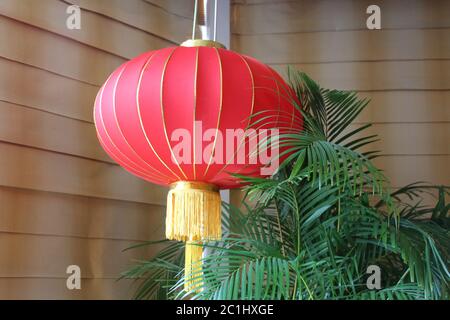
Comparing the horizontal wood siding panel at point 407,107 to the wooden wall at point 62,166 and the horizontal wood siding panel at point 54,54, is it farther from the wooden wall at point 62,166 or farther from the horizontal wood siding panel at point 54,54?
the horizontal wood siding panel at point 54,54

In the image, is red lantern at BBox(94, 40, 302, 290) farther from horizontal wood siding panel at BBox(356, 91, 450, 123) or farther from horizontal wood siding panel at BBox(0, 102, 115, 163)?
horizontal wood siding panel at BBox(356, 91, 450, 123)

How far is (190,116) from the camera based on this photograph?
175cm

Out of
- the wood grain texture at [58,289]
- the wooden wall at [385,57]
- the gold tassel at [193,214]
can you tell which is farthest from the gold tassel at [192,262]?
the wooden wall at [385,57]

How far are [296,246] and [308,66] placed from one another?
3.52 feet

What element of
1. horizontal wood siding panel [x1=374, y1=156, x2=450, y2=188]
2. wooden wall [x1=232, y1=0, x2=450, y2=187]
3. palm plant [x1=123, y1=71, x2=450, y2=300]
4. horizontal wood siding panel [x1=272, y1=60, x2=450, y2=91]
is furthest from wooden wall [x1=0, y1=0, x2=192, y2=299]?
horizontal wood siding panel [x1=374, y1=156, x2=450, y2=188]

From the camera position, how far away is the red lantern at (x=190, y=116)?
5.75 feet

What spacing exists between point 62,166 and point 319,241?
0.94 meters

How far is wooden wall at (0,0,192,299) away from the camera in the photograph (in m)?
2.18

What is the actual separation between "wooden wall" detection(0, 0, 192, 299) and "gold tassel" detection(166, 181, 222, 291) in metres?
0.55

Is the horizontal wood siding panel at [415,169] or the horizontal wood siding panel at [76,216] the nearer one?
the horizontal wood siding panel at [76,216]

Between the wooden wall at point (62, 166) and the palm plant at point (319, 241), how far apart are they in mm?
201

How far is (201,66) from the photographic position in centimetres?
179

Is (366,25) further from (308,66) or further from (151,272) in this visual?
(151,272)

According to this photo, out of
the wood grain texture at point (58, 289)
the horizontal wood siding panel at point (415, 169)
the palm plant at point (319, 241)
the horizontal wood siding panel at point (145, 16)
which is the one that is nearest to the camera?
the palm plant at point (319, 241)
